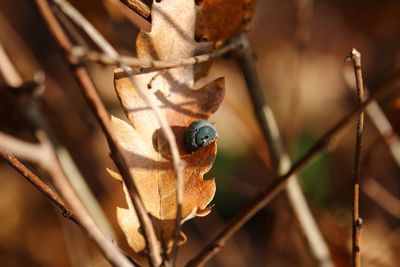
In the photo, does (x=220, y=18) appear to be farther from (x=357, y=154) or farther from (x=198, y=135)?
(x=357, y=154)

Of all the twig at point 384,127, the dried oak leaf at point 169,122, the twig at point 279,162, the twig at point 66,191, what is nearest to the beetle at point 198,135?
the dried oak leaf at point 169,122

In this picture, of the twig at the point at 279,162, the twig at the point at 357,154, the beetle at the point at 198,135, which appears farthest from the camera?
the twig at the point at 279,162

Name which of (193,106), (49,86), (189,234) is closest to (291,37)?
(189,234)

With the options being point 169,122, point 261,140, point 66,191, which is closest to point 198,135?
point 169,122

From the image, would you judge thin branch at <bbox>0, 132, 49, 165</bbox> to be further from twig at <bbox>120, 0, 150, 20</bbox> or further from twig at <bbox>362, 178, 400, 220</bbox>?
twig at <bbox>362, 178, 400, 220</bbox>

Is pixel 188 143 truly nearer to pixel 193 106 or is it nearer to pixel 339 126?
pixel 193 106

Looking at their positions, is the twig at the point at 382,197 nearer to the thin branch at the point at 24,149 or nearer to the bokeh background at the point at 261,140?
the bokeh background at the point at 261,140
